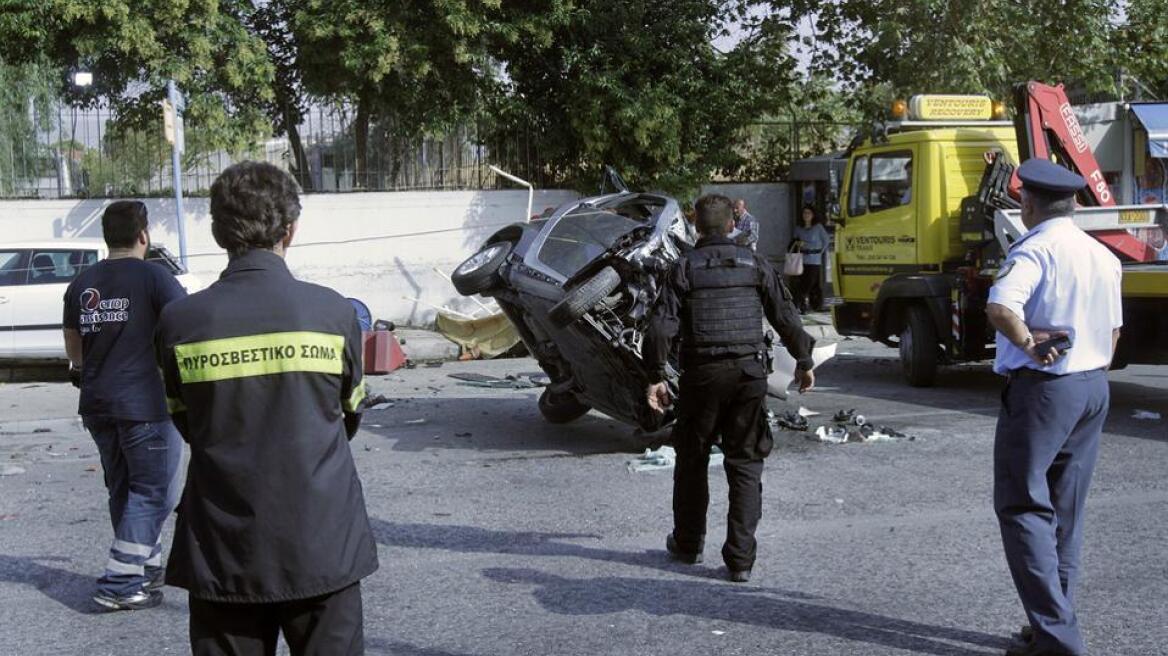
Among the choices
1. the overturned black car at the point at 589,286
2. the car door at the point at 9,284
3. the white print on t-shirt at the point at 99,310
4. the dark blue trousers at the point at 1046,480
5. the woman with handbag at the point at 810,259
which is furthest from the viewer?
the woman with handbag at the point at 810,259

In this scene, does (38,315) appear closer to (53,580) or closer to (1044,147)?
(53,580)

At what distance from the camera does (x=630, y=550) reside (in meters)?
6.40

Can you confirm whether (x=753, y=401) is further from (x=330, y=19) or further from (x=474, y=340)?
(x=330, y=19)

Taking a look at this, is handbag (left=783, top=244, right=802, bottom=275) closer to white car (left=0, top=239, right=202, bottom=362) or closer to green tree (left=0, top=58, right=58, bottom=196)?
white car (left=0, top=239, right=202, bottom=362)

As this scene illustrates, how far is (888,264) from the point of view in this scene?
42.0ft

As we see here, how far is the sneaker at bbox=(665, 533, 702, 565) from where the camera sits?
6.08 metres

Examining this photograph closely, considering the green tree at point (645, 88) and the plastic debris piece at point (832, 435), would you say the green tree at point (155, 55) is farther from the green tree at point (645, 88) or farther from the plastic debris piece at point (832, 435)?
the plastic debris piece at point (832, 435)

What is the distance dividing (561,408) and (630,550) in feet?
11.6

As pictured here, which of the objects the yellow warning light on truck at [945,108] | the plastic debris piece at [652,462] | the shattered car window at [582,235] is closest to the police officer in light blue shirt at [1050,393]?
the plastic debris piece at [652,462]

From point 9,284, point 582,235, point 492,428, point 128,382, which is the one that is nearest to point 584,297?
point 582,235

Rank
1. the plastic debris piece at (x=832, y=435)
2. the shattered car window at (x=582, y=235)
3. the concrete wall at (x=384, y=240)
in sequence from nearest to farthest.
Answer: the shattered car window at (x=582, y=235), the plastic debris piece at (x=832, y=435), the concrete wall at (x=384, y=240)

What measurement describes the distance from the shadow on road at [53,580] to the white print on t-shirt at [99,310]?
1.21 metres

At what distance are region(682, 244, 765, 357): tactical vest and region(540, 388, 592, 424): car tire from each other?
3618 mm

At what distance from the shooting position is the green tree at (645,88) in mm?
18141
